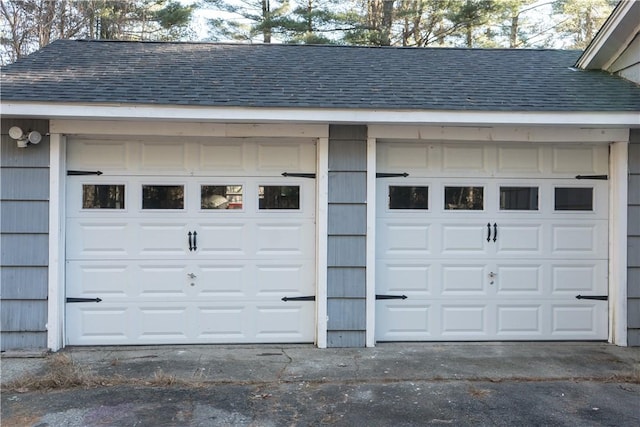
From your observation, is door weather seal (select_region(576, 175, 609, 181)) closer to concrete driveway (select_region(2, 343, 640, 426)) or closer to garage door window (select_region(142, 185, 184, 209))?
concrete driveway (select_region(2, 343, 640, 426))

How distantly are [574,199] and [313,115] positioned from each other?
120 inches

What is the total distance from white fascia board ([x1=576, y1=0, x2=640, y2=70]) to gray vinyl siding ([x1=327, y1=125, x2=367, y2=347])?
9.85 ft

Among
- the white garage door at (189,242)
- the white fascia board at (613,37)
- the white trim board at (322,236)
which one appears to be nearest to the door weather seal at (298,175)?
the white garage door at (189,242)

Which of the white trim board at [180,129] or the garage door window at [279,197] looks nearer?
the white trim board at [180,129]

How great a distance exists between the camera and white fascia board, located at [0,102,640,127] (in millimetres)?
4398

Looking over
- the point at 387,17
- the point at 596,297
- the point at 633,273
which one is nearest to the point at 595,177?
the point at 633,273

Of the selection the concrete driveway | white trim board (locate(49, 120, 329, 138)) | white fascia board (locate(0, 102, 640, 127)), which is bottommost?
the concrete driveway

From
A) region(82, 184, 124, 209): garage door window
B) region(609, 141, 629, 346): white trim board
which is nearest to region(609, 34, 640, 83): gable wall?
region(609, 141, 629, 346): white trim board

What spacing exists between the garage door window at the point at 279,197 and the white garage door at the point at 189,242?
0.04ft

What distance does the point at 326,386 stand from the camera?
12.8ft

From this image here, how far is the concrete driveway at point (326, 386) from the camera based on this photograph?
334 centimetres

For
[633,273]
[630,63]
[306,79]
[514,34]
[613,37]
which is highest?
[514,34]

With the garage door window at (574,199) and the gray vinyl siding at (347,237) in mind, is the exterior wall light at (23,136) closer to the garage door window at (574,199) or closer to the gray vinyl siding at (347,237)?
the gray vinyl siding at (347,237)

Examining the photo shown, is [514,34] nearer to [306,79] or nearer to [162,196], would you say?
[306,79]
